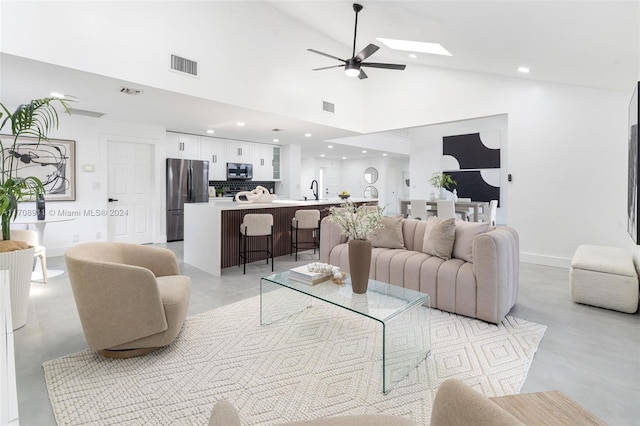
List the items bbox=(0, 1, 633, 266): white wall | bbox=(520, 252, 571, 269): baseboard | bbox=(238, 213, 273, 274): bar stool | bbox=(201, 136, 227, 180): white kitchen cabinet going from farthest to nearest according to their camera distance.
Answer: bbox=(201, 136, 227, 180): white kitchen cabinet, bbox=(520, 252, 571, 269): baseboard, bbox=(238, 213, 273, 274): bar stool, bbox=(0, 1, 633, 266): white wall

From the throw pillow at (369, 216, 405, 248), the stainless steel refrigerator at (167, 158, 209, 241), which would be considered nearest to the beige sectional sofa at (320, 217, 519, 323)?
the throw pillow at (369, 216, 405, 248)

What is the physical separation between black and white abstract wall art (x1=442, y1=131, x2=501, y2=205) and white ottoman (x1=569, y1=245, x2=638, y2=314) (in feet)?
20.6

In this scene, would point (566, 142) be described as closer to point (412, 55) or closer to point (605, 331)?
point (412, 55)

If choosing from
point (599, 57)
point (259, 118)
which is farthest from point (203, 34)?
point (599, 57)

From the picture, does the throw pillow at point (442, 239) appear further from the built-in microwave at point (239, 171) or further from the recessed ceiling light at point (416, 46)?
the built-in microwave at point (239, 171)

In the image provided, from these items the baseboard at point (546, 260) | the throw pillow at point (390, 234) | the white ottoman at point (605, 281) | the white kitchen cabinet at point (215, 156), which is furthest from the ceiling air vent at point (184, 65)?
the baseboard at point (546, 260)

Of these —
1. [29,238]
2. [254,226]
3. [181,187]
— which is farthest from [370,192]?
[29,238]

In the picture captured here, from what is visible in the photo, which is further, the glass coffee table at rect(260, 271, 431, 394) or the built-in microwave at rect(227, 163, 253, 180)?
the built-in microwave at rect(227, 163, 253, 180)

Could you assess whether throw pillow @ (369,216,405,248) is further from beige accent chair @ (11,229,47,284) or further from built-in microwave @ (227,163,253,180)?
built-in microwave @ (227,163,253,180)

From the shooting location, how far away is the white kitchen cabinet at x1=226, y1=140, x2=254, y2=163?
312 inches

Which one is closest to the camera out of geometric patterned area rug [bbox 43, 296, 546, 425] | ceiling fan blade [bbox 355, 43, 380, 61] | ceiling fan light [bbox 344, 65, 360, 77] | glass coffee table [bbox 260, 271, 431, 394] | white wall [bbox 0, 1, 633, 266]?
geometric patterned area rug [bbox 43, 296, 546, 425]

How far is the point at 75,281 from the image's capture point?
216 cm

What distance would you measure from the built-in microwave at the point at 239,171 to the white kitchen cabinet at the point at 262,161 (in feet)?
0.73

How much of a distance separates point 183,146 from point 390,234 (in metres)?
5.31
